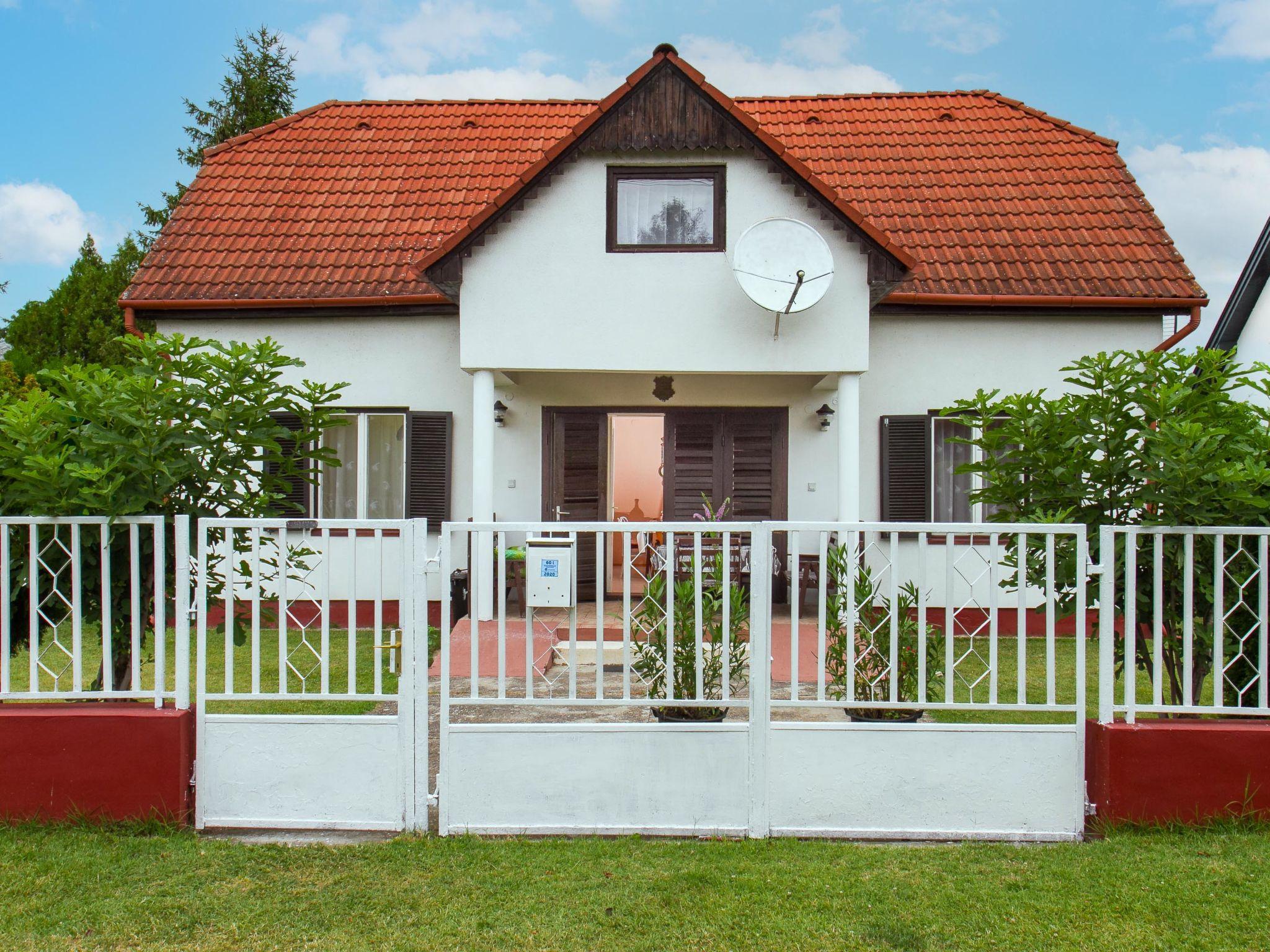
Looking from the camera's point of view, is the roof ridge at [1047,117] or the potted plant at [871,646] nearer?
the potted plant at [871,646]

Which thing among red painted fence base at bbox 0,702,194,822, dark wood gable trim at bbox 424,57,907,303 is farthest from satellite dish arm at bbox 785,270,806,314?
red painted fence base at bbox 0,702,194,822

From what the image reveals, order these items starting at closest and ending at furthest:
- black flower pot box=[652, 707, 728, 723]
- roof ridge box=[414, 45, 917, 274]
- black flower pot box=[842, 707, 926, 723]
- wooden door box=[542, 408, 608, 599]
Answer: black flower pot box=[652, 707, 728, 723] < black flower pot box=[842, 707, 926, 723] < roof ridge box=[414, 45, 917, 274] < wooden door box=[542, 408, 608, 599]

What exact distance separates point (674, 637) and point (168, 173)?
87.9 feet

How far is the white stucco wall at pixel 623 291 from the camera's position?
9.69 metres

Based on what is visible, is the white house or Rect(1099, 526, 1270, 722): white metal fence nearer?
Rect(1099, 526, 1270, 722): white metal fence

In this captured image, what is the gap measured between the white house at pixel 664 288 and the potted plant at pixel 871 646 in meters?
4.72

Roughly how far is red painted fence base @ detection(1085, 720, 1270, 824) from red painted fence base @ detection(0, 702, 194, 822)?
171 inches

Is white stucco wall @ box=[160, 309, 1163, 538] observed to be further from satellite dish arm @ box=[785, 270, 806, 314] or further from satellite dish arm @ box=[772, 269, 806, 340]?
satellite dish arm @ box=[785, 270, 806, 314]

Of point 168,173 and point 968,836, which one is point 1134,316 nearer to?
point 968,836

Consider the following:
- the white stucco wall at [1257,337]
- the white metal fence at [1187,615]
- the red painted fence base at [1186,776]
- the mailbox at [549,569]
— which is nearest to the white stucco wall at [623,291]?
the mailbox at [549,569]

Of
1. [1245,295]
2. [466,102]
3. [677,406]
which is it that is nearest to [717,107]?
[677,406]

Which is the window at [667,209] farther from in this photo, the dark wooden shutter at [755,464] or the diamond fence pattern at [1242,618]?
the diamond fence pattern at [1242,618]

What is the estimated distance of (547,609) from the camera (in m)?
8.64

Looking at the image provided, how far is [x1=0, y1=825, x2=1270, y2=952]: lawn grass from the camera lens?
3555 millimetres
